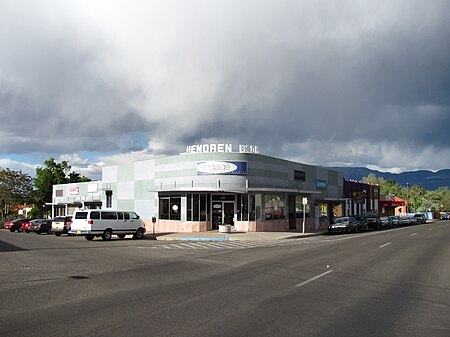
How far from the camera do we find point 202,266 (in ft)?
48.7

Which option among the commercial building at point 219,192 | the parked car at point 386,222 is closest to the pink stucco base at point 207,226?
the commercial building at point 219,192

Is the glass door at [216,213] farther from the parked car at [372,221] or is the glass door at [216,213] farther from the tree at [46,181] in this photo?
the tree at [46,181]

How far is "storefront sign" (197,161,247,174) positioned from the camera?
117ft

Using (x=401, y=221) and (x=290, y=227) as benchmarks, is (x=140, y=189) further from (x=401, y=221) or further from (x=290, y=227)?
(x=401, y=221)

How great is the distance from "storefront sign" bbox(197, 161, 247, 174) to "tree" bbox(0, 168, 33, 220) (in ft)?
187

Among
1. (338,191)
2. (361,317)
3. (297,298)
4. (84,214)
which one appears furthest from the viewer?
(338,191)

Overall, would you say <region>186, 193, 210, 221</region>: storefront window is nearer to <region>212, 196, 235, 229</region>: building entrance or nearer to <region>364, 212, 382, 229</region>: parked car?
<region>212, 196, 235, 229</region>: building entrance

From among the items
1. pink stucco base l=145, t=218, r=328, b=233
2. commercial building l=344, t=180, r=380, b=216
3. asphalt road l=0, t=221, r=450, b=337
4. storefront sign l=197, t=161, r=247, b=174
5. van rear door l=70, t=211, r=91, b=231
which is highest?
storefront sign l=197, t=161, r=247, b=174

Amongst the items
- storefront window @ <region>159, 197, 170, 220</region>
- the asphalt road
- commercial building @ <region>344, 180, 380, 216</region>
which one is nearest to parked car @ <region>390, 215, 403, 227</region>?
commercial building @ <region>344, 180, 380, 216</region>

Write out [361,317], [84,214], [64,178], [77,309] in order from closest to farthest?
[361,317]
[77,309]
[84,214]
[64,178]

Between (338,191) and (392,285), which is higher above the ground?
(338,191)

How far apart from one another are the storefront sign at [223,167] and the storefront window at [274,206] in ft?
11.0

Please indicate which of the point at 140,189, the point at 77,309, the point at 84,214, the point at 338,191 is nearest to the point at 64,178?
the point at 140,189

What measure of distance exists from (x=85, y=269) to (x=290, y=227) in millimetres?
27947
